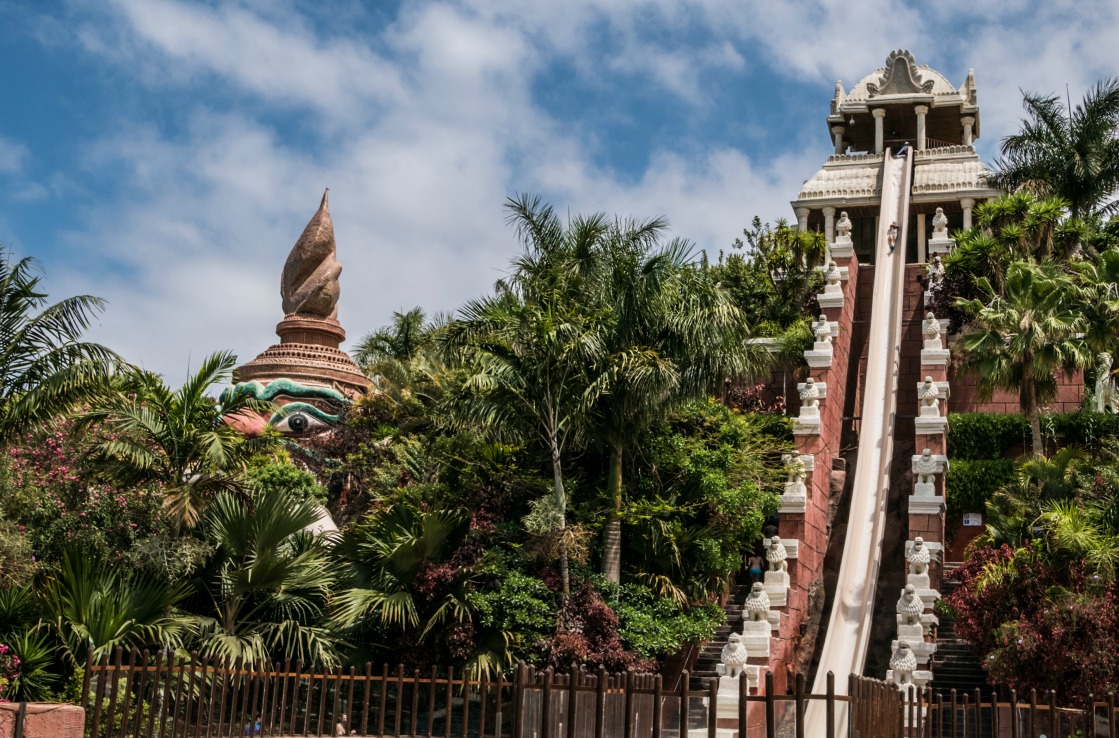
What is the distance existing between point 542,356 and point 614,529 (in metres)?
2.39

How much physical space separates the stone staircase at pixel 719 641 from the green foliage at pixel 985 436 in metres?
6.61

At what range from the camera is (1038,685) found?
1401cm

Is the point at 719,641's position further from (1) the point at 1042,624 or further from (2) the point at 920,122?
(2) the point at 920,122

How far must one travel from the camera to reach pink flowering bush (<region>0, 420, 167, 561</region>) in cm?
1514

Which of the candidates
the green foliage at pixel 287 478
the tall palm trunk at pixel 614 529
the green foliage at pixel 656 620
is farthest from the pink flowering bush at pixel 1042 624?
the green foliage at pixel 287 478

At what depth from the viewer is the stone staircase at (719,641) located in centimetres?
1640

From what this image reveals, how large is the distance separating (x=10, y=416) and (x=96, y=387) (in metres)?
0.92

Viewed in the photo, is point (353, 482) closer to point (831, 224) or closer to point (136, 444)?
point (136, 444)

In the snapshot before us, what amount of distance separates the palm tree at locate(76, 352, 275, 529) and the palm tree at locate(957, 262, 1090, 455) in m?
12.6

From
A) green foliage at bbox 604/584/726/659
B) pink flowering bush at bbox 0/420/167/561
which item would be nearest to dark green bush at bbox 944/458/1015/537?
green foliage at bbox 604/584/726/659

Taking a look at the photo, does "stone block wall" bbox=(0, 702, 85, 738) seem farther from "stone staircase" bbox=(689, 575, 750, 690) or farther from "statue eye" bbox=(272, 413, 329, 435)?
"statue eye" bbox=(272, 413, 329, 435)

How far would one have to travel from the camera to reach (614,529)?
16062 millimetres

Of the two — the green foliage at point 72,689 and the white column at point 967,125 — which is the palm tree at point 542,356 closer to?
the green foliage at point 72,689

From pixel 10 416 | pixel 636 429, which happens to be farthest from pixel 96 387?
pixel 636 429
